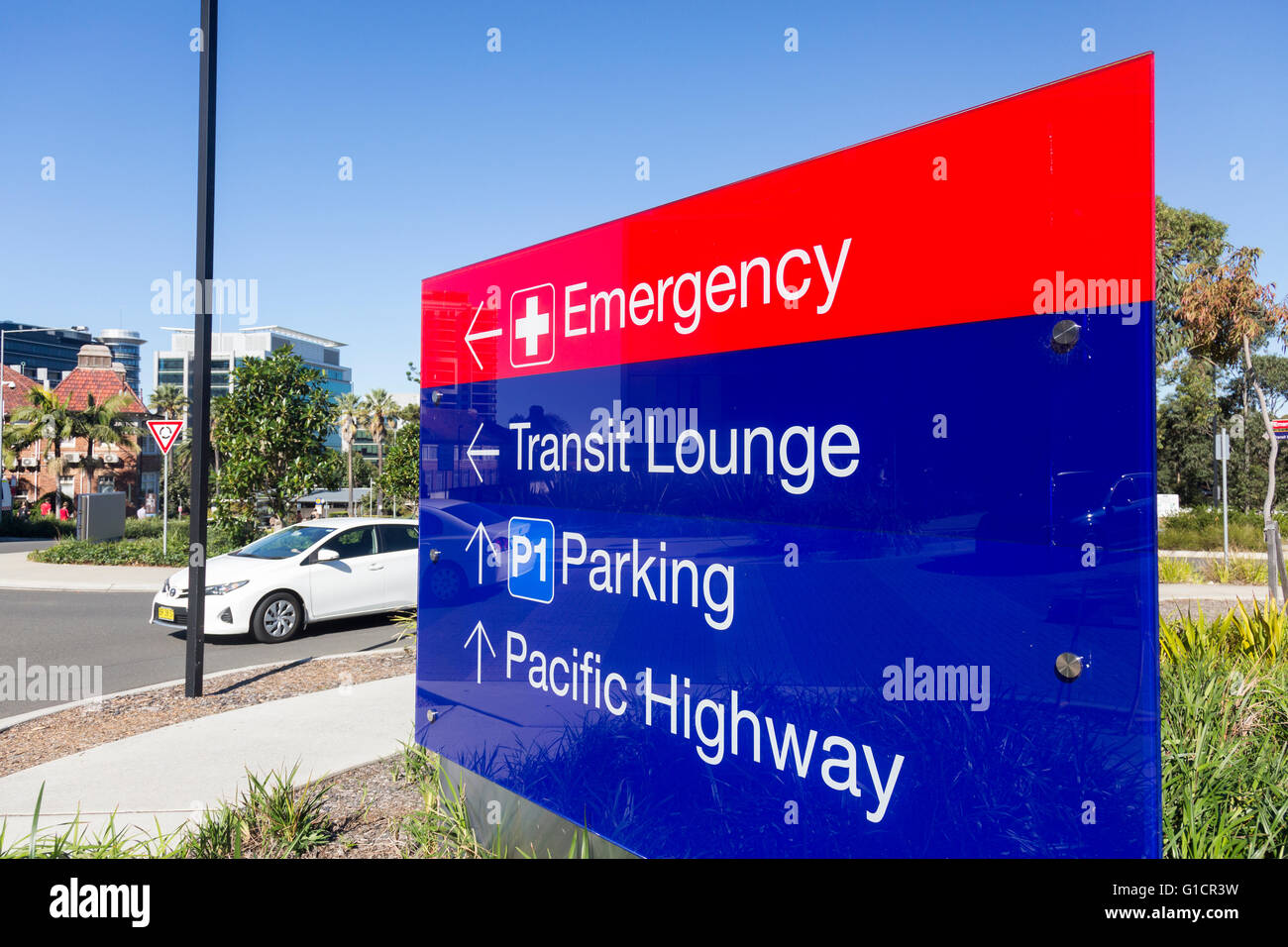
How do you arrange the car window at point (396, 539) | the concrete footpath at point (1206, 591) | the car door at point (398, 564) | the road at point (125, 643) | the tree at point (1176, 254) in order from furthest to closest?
the tree at point (1176, 254) → the concrete footpath at point (1206, 591) → the car window at point (396, 539) → the car door at point (398, 564) → the road at point (125, 643)

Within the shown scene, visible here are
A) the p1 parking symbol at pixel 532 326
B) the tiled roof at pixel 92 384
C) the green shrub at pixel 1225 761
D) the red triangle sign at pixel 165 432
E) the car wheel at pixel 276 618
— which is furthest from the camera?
the tiled roof at pixel 92 384

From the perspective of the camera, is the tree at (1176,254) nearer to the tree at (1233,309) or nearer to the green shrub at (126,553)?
the tree at (1233,309)

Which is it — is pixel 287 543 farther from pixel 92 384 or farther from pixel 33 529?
pixel 92 384

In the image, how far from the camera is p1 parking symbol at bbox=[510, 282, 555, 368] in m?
3.62

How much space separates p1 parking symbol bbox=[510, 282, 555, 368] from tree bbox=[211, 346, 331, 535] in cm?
1391

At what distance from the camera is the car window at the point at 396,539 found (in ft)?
37.9

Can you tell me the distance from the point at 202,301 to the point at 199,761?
4.11 meters

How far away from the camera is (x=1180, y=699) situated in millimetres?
4305

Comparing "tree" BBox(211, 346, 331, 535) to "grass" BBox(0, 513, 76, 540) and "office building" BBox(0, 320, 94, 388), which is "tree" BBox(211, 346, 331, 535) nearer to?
"grass" BBox(0, 513, 76, 540)

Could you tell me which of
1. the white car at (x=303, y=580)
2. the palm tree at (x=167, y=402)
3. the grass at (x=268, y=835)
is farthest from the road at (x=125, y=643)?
the palm tree at (x=167, y=402)

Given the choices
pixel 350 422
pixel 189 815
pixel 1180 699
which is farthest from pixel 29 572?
pixel 350 422

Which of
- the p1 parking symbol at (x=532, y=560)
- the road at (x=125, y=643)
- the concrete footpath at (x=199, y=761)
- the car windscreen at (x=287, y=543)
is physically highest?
the p1 parking symbol at (x=532, y=560)

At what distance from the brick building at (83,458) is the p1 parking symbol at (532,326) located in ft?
146
